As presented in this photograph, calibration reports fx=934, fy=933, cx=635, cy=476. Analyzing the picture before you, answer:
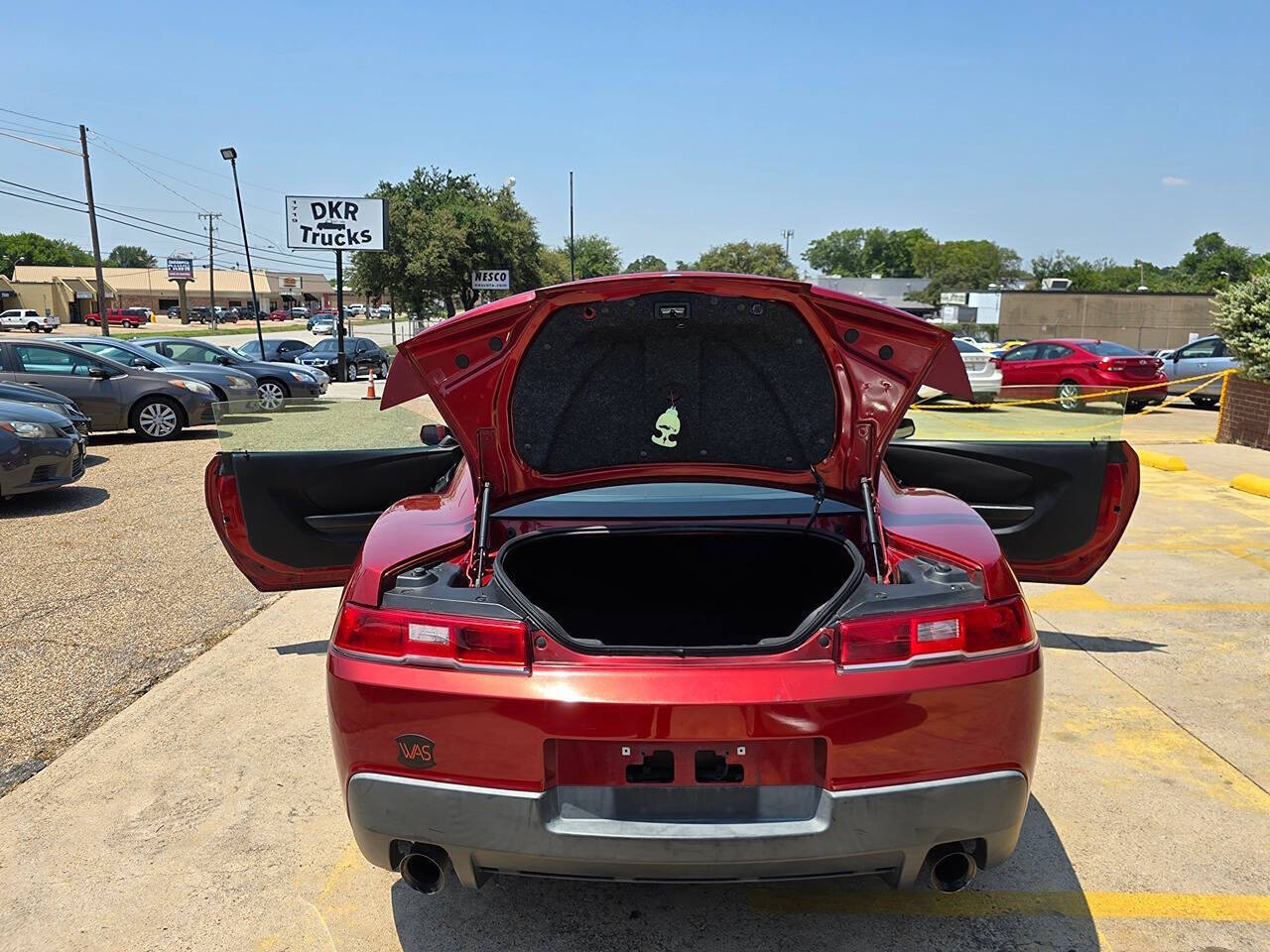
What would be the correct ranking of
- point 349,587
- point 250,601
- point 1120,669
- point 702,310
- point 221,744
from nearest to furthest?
1. point 349,587
2. point 702,310
3. point 221,744
4. point 1120,669
5. point 250,601

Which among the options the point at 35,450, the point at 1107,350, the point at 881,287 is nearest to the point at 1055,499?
the point at 35,450

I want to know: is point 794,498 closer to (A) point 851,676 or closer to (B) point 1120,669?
(A) point 851,676

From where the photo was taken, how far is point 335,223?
95.9 ft

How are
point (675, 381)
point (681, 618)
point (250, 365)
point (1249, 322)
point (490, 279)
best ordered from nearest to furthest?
point (675, 381) → point (681, 618) → point (1249, 322) → point (250, 365) → point (490, 279)

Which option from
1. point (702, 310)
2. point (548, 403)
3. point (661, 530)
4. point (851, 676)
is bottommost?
point (851, 676)

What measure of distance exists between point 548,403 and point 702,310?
58 centimetres

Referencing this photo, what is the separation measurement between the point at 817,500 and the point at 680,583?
677 mm

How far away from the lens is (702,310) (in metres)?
2.74

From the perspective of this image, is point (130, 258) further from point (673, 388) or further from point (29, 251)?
point (673, 388)

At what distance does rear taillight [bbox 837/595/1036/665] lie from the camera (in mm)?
2283

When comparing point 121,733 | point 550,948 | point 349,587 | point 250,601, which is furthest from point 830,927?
point 250,601

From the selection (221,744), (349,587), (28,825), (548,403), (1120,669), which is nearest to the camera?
(349,587)

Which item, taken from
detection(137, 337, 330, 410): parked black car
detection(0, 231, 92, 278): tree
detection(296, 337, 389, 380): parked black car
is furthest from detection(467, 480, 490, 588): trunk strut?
detection(0, 231, 92, 278): tree

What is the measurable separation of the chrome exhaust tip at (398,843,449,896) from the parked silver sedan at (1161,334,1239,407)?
20317 millimetres
